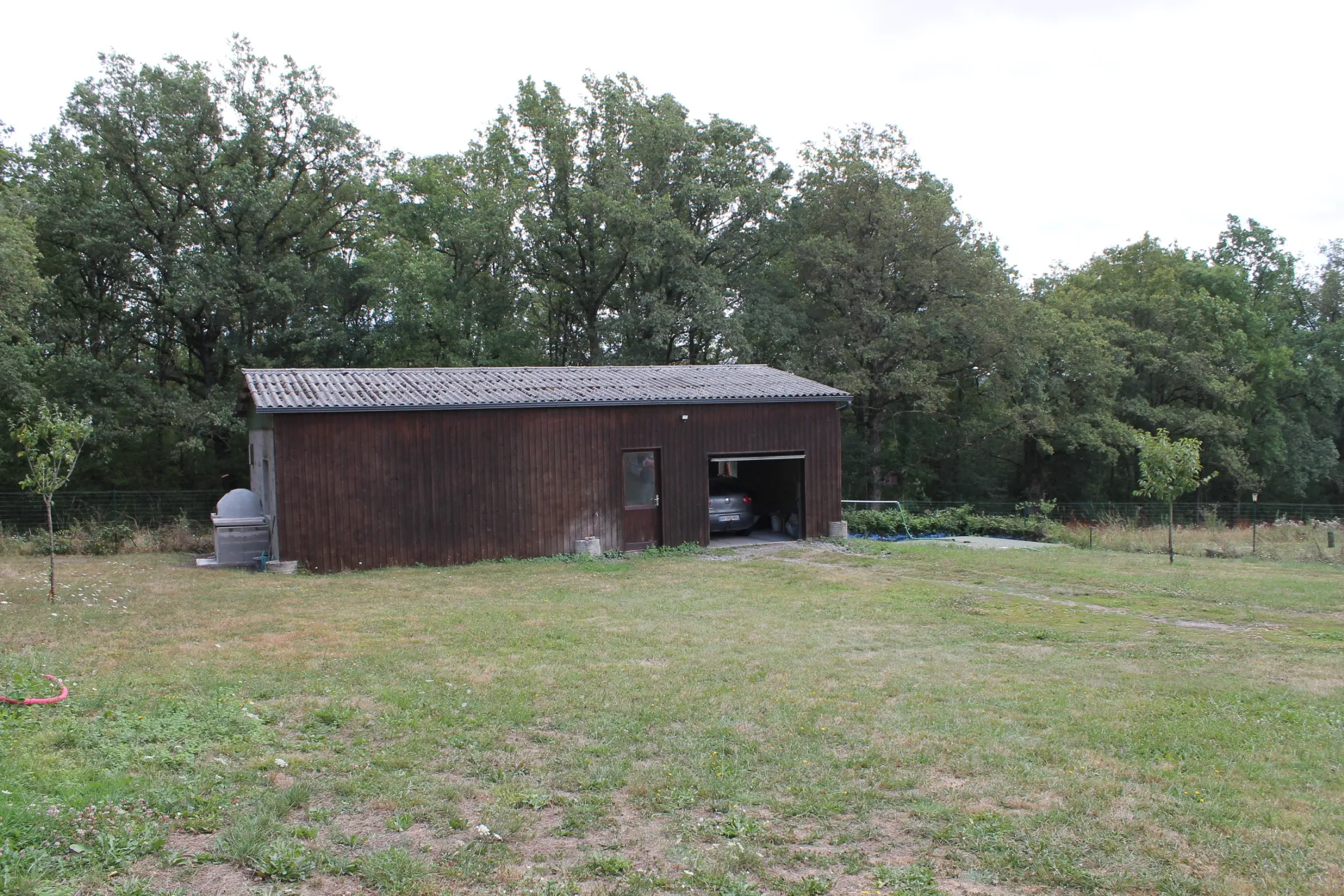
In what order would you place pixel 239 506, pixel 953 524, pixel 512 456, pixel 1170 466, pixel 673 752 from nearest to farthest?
pixel 673 752 < pixel 512 456 < pixel 239 506 < pixel 1170 466 < pixel 953 524

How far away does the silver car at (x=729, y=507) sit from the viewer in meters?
19.0

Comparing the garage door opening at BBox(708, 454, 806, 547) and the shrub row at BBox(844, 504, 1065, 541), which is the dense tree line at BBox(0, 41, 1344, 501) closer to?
the shrub row at BBox(844, 504, 1065, 541)

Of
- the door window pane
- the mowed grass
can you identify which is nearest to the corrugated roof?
the door window pane

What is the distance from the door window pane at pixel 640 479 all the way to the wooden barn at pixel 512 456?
0.09 ft

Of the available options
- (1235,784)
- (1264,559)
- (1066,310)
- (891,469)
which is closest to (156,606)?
(1235,784)

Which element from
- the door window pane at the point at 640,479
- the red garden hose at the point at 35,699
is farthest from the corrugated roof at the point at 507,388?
the red garden hose at the point at 35,699

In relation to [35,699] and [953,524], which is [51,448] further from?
[953,524]

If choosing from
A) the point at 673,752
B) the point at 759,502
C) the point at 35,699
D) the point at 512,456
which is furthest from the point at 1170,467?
the point at 35,699

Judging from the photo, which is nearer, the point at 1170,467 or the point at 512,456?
the point at 512,456

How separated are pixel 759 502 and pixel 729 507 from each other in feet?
5.78

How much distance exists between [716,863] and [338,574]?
1213 centimetres

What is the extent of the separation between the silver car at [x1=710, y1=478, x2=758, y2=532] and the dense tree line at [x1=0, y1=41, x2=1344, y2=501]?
8.77 meters

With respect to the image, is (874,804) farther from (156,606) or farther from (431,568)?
(431,568)

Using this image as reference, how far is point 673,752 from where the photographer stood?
5.45m
